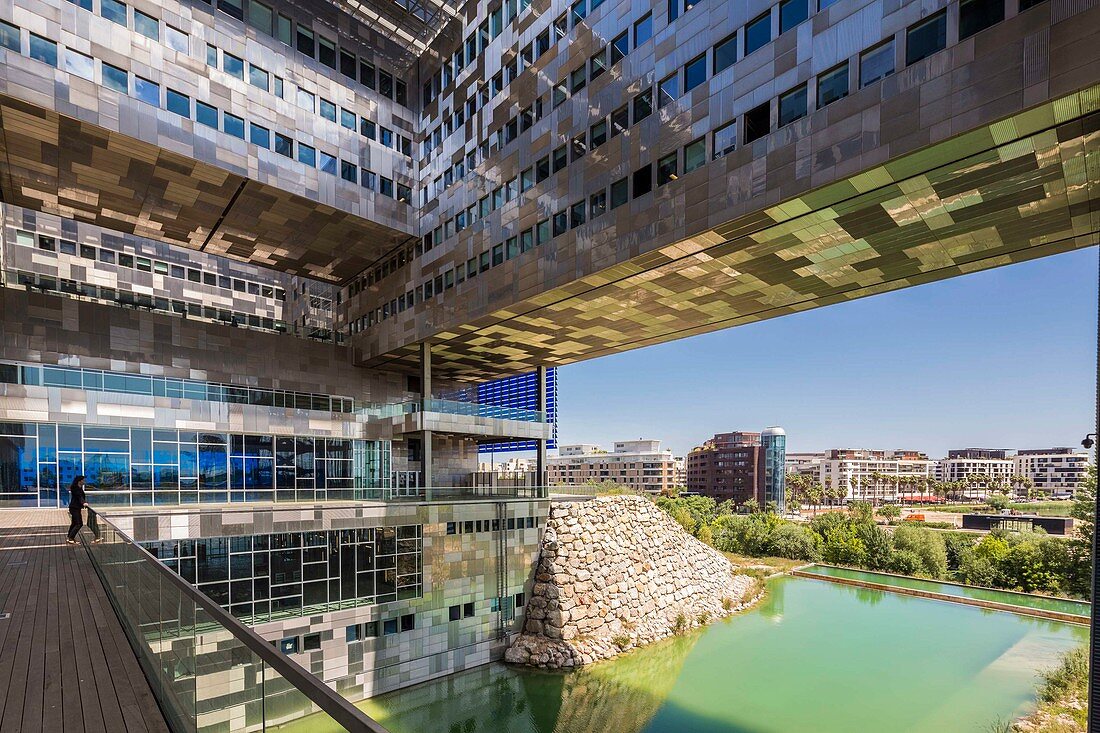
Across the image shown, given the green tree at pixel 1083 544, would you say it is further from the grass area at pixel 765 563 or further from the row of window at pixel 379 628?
the row of window at pixel 379 628

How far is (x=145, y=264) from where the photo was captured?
37656 mm

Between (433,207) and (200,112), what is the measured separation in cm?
1124

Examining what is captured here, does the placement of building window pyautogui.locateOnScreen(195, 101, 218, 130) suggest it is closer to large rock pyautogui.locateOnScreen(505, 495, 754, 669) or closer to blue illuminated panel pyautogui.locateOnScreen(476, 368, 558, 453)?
large rock pyautogui.locateOnScreen(505, 495, 754, 669)

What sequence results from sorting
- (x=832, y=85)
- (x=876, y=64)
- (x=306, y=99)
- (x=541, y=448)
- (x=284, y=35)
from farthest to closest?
(x=541, y=448), (x=306, y=99), (x=284, y=35), (x=832, y=85), (x=876, y=64)

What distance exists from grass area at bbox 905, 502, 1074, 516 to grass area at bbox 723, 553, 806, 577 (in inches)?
1769

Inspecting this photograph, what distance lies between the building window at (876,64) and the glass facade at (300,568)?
22.8 meters

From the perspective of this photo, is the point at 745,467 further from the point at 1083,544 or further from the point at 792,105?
the point at 792,105

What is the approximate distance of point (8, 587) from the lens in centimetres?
1034

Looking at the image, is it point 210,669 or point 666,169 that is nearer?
point 210,669

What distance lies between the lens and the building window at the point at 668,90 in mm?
20109

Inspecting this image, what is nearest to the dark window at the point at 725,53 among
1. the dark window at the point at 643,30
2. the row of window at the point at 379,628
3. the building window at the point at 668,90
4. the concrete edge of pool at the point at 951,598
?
the building window at the point at 668,90

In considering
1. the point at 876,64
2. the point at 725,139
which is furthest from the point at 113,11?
the point at 876,64

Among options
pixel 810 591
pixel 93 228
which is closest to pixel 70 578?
pixel 93 228

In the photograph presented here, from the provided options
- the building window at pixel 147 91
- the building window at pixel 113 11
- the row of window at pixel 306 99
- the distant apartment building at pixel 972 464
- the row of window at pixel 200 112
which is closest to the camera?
the row of window at pixel 200 112
